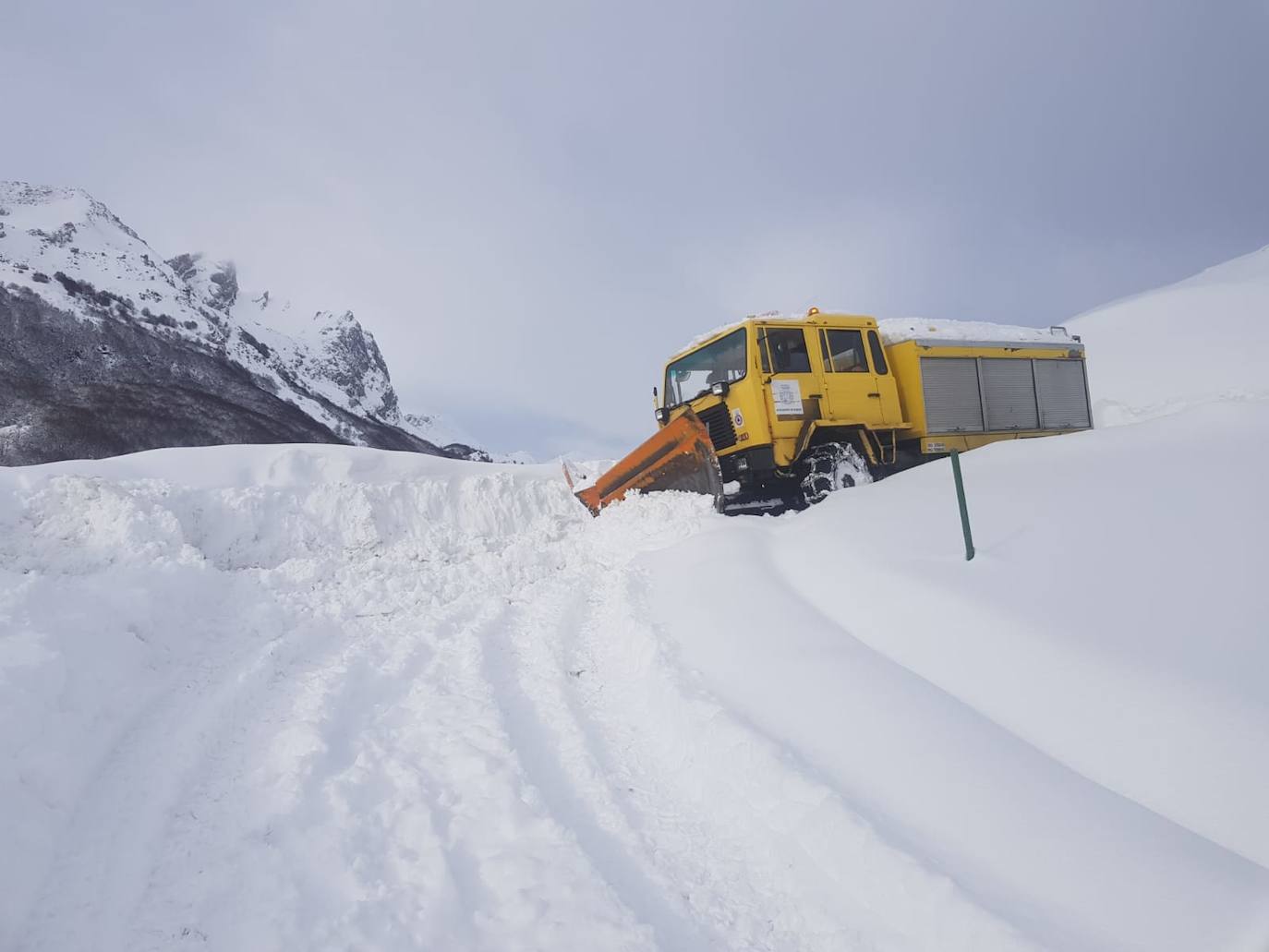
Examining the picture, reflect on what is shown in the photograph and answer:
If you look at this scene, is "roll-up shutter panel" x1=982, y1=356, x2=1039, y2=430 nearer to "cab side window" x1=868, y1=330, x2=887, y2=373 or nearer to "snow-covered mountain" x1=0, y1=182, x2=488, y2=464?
"cab side window" x1=868, y1=330, x2=887, y2=373

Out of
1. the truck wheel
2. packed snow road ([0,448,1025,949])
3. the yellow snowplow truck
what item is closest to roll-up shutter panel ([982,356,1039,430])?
the yellow snowplow truck

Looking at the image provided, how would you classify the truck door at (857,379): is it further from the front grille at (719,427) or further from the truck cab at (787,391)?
the front grille at (719,427)

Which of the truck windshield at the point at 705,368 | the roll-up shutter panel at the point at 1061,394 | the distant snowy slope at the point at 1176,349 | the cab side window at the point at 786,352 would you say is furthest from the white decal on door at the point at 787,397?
the distant snowy slope at the point at 1176,349

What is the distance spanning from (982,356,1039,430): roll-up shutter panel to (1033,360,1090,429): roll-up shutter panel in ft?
0.73

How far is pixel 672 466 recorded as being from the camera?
838 cm

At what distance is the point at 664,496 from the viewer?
8.25 meters

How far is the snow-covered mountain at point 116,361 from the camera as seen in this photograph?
32.9 metres

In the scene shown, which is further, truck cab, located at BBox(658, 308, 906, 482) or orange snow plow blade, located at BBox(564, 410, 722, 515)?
truck cab, located at BBox(658, 308, 906, 482)

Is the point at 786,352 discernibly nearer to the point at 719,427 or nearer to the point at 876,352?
the point at 719,427

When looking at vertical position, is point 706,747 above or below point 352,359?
below

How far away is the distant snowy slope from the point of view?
699 inches

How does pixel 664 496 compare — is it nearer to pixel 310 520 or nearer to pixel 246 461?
pixel 310 520

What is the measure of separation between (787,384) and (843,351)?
135cm

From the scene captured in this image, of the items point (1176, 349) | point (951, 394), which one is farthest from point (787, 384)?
point (1176, 349)
